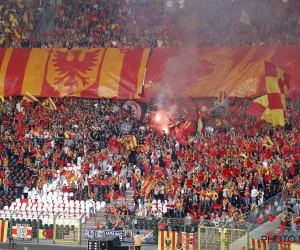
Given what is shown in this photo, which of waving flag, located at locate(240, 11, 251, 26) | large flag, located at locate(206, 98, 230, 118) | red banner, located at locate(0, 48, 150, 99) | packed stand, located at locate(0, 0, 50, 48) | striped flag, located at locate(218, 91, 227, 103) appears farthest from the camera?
packed stand, located at locate(0, 0, 50, 48)

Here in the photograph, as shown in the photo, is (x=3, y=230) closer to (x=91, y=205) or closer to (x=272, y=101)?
(x=91, y=205)

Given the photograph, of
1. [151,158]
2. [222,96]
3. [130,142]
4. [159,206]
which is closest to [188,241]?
[159,206]

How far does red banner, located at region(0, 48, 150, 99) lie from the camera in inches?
1716

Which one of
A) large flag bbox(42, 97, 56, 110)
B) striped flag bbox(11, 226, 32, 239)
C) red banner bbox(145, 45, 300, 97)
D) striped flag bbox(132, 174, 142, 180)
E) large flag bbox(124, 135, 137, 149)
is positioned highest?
red banner bbox(145, 45, 300, 97)

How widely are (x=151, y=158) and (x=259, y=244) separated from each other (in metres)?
10.5

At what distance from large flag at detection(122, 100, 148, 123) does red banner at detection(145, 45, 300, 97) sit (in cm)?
71

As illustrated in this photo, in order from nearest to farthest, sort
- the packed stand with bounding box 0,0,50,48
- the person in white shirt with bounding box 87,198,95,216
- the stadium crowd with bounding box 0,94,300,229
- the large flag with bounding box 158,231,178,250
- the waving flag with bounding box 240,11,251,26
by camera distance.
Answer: the large flag with bounding box 158,231,178,250, the stadium crowd with bounding box 0,94,300,229, the person in white shirt with bounding box 87,198,95,216, the waving flag with bounding box 240,11,251,26, the packed stand with bounding box 0,0,50,48

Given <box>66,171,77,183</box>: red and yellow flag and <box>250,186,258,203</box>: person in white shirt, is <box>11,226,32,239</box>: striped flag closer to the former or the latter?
<box>66,171,77,183</box>: red and yellow flag

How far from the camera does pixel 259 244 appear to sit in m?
29.5

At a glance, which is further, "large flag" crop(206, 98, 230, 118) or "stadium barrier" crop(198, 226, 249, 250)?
"large flag" crop(206, 98, 230, 118)

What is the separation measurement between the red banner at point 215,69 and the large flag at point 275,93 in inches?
97.9

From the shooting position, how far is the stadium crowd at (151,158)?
3525 centimetres

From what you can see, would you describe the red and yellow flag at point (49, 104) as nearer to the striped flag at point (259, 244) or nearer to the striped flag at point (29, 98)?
the striped flag at point (29, 98)

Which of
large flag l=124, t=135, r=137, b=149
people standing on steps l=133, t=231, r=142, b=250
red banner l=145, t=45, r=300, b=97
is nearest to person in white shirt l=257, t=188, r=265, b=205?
people standing on steps l=133, t=231, r=142, b=250
